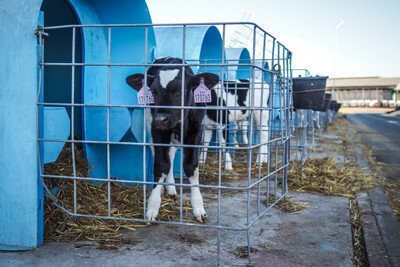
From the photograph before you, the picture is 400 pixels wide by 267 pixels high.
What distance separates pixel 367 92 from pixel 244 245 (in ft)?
239

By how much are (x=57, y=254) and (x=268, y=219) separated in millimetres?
1946

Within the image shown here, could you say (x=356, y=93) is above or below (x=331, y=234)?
above

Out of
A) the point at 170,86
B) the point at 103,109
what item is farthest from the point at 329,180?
the point at 103,109

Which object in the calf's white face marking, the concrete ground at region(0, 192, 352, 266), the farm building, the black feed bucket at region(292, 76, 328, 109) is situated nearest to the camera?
the concrete ground at region(0, 192, 352, 266)

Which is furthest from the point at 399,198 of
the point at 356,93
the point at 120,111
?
the point at 356,93

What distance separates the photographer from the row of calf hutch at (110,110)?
260 centimetres

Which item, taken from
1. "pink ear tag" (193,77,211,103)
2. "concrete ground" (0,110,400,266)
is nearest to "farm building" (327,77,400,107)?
"concrete ground" (0,110,400,266)

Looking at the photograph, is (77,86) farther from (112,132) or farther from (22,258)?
(22,258)

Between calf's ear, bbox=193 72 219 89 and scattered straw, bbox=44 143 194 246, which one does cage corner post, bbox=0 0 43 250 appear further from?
calf's ear, bbox=193 72 219 89

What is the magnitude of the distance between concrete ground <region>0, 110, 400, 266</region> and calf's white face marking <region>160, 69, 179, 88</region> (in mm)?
1289

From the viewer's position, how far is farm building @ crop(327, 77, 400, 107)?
6656 cm

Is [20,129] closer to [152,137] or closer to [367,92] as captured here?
[152,137]

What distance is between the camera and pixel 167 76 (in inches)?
123

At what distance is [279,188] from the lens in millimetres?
4961
